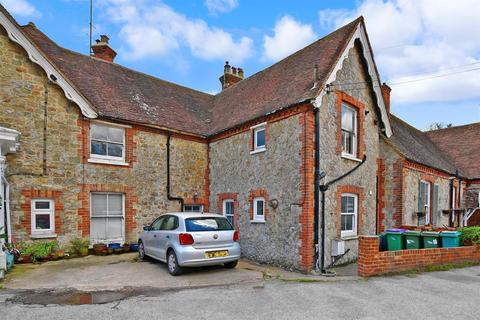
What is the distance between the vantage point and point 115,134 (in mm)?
11672

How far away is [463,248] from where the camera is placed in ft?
32.0

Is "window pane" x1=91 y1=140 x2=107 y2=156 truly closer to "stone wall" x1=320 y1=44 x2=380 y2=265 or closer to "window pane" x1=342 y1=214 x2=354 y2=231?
"stone wall" x1=320 y1=44 x2=380 y2=265

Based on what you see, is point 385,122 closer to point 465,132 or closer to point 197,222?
point 197,222

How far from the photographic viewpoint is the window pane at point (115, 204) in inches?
450

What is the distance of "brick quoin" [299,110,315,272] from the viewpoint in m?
8.81

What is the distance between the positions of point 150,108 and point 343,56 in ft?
26.6

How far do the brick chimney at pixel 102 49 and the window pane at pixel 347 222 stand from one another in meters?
14.0

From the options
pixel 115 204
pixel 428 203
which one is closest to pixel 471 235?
pixel 428 203

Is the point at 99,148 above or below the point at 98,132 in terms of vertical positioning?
below

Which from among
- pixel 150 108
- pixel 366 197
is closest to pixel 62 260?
pixel 150 108

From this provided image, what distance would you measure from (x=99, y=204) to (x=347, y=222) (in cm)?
895

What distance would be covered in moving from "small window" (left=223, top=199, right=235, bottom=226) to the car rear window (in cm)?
355

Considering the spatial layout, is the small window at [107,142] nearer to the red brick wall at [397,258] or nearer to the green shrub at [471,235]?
the red brick wall at [397,258]

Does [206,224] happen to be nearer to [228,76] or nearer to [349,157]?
[349,157]
